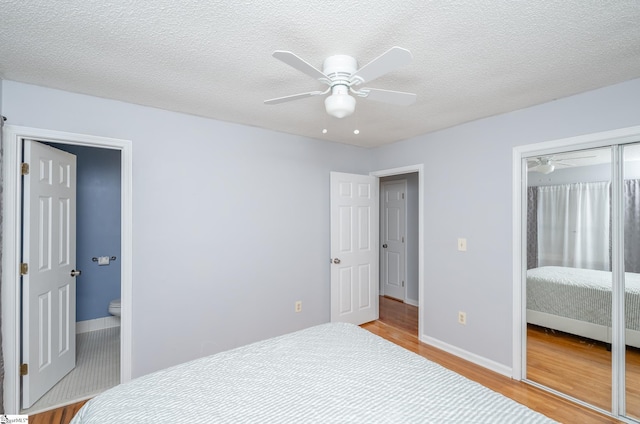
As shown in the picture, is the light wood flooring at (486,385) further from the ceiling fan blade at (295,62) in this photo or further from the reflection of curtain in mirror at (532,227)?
the ceiling fan blade at (295,62)

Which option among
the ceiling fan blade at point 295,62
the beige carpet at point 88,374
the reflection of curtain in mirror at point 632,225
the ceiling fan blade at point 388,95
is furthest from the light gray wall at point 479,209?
the beige carpet at point 88,374

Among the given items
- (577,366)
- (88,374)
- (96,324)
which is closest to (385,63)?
(577,366)

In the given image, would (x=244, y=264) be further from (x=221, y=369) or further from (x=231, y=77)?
(x=231, y=77)

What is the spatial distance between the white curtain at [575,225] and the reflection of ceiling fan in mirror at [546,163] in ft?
0.49

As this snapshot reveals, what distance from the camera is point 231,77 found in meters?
1.96

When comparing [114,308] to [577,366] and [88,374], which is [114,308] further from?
[577,366]

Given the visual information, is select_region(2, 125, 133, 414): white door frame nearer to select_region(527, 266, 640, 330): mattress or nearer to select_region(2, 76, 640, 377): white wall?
select_region(2, 76, 640, 377): white wall

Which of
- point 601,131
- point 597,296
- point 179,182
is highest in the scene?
point 601,131

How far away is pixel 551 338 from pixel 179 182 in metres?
3.49

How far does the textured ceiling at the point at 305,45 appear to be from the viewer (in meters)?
1.32

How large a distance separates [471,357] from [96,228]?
14.7 ft

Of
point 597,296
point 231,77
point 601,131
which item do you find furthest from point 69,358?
point 601,131

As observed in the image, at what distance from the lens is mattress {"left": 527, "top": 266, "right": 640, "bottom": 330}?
2.06 metres

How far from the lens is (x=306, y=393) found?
1.34 meters
